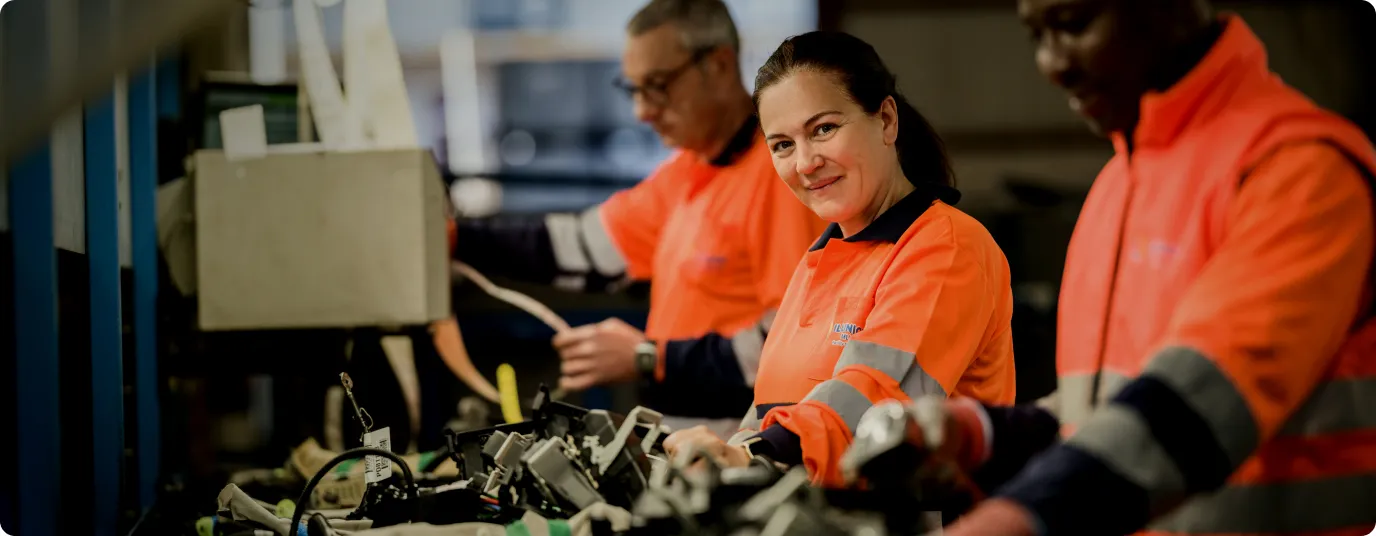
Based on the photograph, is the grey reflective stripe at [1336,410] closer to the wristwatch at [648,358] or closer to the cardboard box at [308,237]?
the wristwatch at [648,358]

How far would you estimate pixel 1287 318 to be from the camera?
1104 millimetres

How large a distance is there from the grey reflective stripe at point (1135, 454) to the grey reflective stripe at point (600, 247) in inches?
76.4

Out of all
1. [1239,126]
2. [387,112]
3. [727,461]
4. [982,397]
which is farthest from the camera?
[387,112]

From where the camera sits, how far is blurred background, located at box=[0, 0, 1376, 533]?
5.24 ft

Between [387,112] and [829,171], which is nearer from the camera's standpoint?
[829,171]

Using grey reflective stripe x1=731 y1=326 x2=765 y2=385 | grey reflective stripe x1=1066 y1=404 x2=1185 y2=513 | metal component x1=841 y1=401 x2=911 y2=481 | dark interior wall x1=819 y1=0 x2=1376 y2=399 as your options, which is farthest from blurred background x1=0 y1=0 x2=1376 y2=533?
metal component x1=841 y1=401 x2=911 y2=481

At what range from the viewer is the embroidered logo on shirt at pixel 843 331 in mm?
1519

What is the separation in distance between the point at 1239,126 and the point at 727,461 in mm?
684

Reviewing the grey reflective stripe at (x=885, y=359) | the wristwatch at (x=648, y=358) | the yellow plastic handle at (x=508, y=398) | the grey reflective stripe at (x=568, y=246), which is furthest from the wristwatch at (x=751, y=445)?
the grey reflective stripe at (x=568, y=246)

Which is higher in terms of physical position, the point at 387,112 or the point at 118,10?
the point at 118,10

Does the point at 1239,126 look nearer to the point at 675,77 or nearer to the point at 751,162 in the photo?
the point at 751,162

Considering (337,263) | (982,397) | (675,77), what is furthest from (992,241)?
(337,263)

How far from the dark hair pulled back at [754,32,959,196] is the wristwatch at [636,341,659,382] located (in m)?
0.76

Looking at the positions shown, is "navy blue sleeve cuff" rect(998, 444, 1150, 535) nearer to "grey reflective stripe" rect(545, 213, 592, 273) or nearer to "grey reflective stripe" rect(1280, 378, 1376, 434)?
"grey reflective stripe" rect(1280, 378, 1376, 434)
